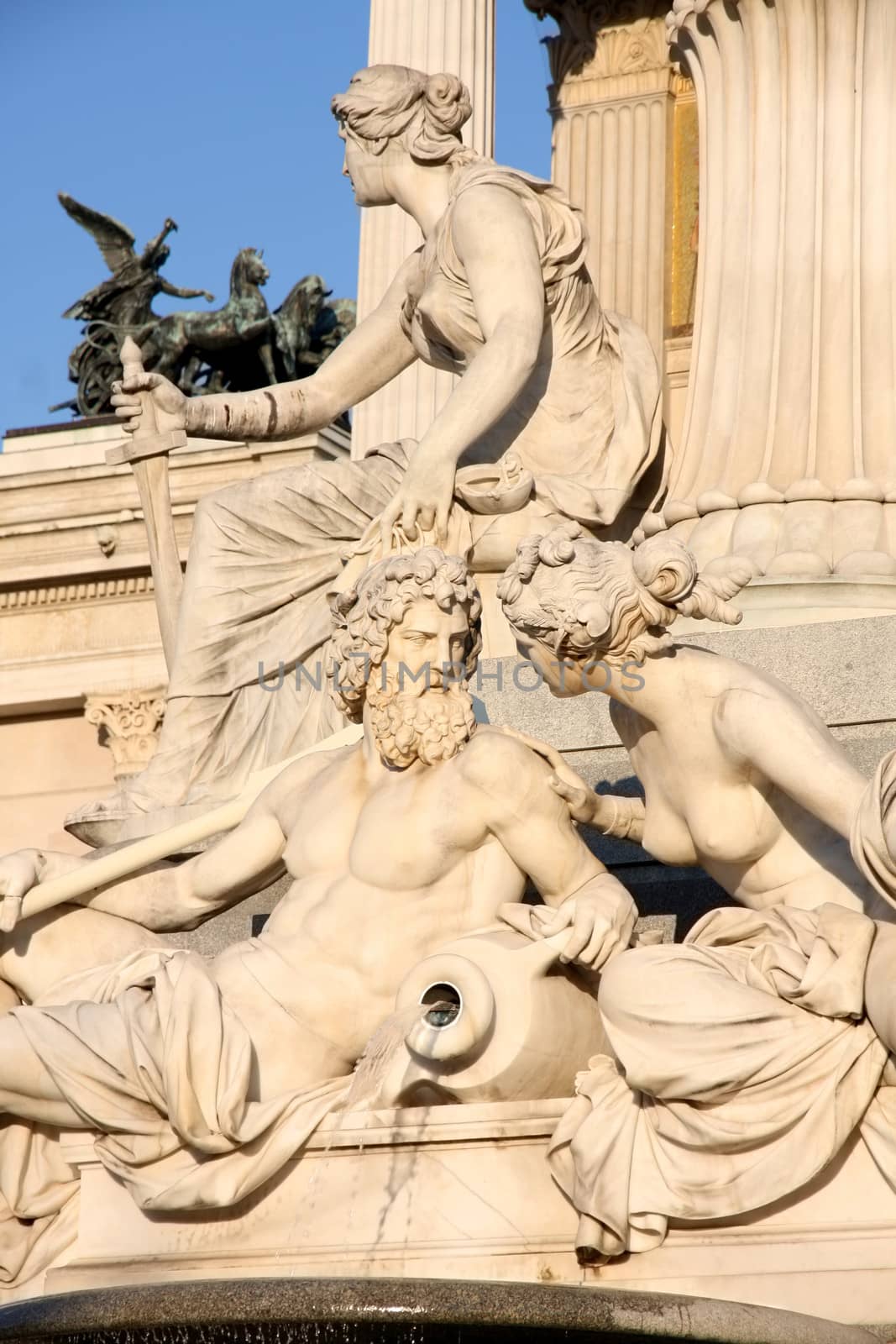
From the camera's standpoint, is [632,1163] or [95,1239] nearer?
[632,1163]

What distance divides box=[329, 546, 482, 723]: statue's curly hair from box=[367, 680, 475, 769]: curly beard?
13 centimetres

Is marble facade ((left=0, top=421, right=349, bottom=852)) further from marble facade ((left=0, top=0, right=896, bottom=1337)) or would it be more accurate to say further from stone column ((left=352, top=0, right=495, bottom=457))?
marble facade ((left=0, top=0, right=896, bottom=1337))

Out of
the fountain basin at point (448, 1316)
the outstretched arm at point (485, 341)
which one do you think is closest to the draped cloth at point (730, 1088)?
the fountain basin at point (448, 1316)

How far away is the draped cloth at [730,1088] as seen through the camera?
575 centimetres

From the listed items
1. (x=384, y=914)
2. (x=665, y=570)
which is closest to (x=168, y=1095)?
(x=384, y=914)

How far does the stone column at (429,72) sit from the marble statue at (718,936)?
23.9ft

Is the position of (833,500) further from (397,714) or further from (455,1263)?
(455,1263)

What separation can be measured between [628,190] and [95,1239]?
7.97m

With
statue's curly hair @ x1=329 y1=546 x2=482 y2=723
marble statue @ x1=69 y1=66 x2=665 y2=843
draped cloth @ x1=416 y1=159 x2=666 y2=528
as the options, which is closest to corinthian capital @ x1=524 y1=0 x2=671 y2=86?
marble statue @ x1=69 y1=66 x2=665 y2=843

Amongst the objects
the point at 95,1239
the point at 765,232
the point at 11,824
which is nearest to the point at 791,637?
the point at 765,232

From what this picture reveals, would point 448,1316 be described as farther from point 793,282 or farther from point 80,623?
point 80,623

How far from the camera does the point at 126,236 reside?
3053cm

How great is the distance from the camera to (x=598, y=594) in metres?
6.30

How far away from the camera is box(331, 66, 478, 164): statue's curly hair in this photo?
9.02m
